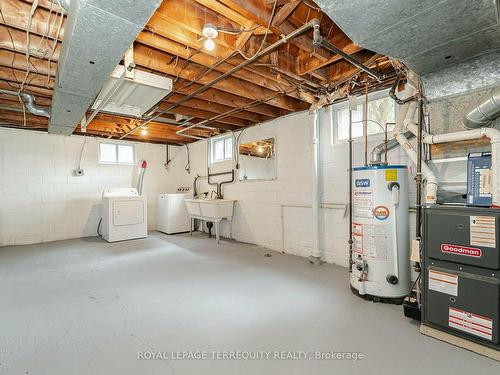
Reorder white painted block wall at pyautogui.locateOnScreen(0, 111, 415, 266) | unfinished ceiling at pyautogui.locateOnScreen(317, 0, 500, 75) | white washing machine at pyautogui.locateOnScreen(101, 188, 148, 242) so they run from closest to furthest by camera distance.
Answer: unfinished ceiling at pyautogui.locateOnScreen(317, 0, 500, 75), white painted block wall at pyautogui.locateOnScreen(0, 111, 415, 266), white washing machine at pyautogui.locateOnScreen(101, 188, 148, 242)

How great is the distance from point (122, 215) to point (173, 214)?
1073 millimetres

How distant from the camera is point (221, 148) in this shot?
18.6ft

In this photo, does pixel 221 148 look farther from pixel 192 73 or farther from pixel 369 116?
pixel 369 116

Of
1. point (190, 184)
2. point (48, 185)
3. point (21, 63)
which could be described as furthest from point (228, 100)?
point (48, 185)

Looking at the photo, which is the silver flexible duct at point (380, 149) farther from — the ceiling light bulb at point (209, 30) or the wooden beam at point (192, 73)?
the ceiling light bulb at point (209, 30)

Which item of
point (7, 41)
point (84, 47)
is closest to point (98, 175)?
point (7, 41)

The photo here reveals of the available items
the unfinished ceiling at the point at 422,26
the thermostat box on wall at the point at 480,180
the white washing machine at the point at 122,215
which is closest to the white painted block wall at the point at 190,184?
the white washing machine at the point at 122,215

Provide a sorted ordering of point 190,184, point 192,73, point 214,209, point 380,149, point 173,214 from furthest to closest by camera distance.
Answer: point 190,184 < point 173,214 < point 214,209 < point 192,73 < point 380,149

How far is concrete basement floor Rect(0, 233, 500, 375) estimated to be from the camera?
153cm

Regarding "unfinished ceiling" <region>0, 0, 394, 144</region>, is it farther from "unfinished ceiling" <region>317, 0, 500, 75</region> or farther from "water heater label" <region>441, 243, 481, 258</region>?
"water heater label" <region>441, 243, 481, 258</region>

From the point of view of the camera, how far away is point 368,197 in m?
2.38

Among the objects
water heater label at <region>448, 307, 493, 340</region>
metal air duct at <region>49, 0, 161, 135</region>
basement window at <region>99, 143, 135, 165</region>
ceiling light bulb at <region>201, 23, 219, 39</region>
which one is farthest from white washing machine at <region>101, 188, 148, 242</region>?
water heater label at <region>448, 307, 493, 340</region>

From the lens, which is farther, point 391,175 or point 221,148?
point 221,148

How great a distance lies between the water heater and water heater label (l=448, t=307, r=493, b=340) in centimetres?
56
